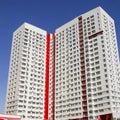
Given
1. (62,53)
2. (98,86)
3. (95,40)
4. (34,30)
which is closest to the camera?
(98,86)

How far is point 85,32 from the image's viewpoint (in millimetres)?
99688

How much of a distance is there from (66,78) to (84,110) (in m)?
19.1

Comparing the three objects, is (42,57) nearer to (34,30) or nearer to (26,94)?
(34,30)

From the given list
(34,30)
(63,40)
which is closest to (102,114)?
(63,40)

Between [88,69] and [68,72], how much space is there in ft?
40.4

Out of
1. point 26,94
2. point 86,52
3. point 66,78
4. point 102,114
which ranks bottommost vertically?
point 102,114

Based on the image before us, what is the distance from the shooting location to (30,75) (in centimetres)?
10181

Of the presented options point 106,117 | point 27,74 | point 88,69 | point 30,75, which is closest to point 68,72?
point 88,69

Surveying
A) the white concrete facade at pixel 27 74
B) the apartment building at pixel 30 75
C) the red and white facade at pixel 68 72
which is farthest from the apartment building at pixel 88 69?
the white concrete facade at pixel 27 74

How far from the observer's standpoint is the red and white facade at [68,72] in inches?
3346

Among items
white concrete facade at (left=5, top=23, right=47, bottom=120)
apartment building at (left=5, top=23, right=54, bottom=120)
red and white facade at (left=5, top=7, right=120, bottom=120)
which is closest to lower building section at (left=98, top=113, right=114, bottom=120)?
red and white facade at (left=5, top=7, right=120, bottom=120)

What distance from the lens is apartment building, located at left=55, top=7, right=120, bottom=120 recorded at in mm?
82750

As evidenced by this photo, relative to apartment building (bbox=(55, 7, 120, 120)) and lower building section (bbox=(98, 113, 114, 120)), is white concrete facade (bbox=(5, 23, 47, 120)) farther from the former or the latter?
lower building section (bbox=(98, 113, 114, 120))

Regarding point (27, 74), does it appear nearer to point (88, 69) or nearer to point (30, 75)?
point (30, 75)
